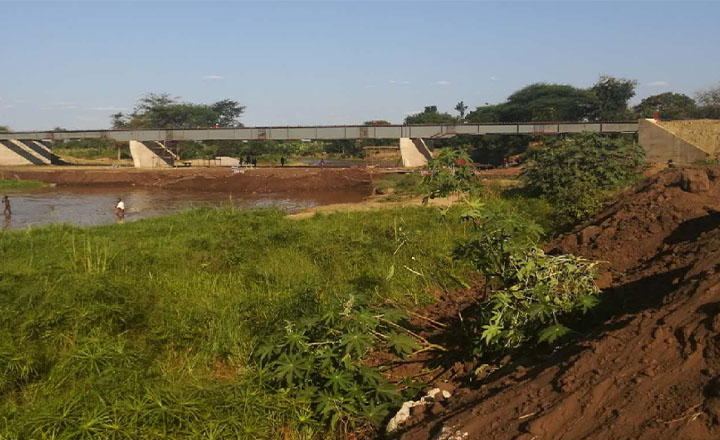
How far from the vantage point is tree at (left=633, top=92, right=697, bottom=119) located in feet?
183

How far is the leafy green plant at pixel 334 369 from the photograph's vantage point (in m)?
4.70

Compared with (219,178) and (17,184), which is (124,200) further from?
(17,184)

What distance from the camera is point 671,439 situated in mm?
3090

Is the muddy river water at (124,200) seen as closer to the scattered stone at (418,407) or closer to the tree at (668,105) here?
the scattered stone at (418,407)

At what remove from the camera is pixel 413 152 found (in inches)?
1660

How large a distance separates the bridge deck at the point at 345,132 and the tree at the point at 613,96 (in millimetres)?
18763

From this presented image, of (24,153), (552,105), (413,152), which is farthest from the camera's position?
(552,105)

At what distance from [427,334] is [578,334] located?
1.90 metres

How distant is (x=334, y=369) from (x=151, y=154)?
153ft

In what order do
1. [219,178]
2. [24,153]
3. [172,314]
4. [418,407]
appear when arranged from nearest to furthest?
1. [418,407]
2. [172,314]
3. [219,178]
4. [24,153]

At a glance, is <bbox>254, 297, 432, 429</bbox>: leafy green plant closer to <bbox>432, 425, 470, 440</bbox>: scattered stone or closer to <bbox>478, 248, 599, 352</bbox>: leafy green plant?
<bbox>478, 248, 599, 352</bbox>: leafy green plant

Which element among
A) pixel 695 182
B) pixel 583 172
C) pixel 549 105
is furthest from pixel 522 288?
pixel 549 105

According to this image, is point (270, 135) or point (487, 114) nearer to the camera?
point (270, 135)

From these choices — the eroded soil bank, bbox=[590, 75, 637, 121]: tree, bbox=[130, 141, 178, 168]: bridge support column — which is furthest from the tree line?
bbox=[130, 141, 178, 168]: bridge support column
